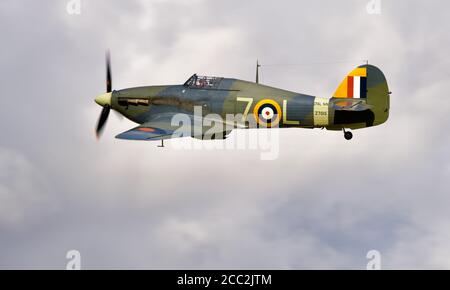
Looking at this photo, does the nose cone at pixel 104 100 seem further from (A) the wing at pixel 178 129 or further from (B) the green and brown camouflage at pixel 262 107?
(A) the wing at pixel 178 129

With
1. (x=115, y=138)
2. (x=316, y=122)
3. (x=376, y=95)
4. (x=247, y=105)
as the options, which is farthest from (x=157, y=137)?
(x=376, y=95)

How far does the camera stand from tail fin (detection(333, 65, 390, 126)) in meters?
29.7

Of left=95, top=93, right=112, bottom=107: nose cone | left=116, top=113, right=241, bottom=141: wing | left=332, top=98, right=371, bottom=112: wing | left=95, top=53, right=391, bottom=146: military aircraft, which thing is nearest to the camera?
left=116, top=113, right=241, bottom=141: wing

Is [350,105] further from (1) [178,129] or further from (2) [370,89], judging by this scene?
(1) [178,129]

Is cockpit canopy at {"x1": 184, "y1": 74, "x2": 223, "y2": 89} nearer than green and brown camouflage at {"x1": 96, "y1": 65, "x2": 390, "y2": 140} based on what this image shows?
No

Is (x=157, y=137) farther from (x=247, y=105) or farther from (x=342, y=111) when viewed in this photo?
(x=342, y=111)

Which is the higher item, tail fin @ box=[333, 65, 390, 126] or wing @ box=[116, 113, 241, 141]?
tail fin @ box=[333, 65, 390, 126]

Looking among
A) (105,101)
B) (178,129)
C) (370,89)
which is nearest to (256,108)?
(178,129)

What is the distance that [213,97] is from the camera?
3075cm

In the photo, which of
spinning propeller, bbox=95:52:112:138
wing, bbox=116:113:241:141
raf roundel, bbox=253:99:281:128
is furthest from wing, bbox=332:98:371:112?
spinning propeller, bbox=95:52:112:138

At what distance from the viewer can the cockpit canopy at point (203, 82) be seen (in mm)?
31016

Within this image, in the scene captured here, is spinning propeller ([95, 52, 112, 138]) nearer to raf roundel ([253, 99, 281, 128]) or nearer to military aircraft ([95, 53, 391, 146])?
military aircraft ([95, 53, 391, 146])

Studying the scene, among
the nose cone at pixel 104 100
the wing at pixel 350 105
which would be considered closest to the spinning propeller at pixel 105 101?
the nose cone at pixel 104 100

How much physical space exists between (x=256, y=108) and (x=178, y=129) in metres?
2.65
